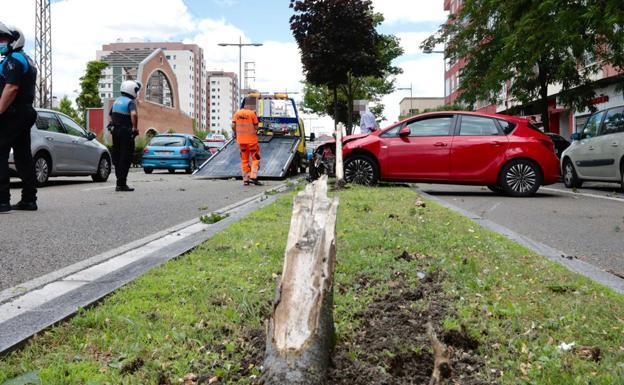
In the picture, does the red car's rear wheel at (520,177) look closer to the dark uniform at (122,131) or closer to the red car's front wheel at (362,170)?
the red car's front wheel at (362,170)

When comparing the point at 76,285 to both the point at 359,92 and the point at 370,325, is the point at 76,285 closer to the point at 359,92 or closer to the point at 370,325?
the point at 370,325

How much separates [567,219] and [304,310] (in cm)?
675

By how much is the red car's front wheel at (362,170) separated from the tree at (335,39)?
1537 centimetres

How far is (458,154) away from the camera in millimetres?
11742

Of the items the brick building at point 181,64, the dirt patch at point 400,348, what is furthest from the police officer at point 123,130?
the brick building at point 181,64

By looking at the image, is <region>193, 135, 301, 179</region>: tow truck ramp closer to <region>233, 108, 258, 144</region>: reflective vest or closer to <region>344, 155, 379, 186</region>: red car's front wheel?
<region>233, 108, 258, 144</region>: reflective vest

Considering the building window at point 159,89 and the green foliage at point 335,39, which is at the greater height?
the building window at point 159,89

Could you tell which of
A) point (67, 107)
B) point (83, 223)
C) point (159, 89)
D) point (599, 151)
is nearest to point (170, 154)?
point (599, 151)

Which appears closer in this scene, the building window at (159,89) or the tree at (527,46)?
the tree at (527,46)

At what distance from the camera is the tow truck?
54.2 ft

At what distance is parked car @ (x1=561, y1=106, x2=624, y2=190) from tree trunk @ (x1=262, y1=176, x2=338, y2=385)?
12.1m

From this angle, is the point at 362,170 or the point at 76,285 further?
the point at 362,170

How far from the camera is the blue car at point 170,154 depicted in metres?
22.3

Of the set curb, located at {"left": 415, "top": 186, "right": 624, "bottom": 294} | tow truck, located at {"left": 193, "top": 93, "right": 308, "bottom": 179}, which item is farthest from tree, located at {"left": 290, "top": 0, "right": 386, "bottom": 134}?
curb, located at {"left": 415, "top": 186, "right": 624, "bottom": 294}
